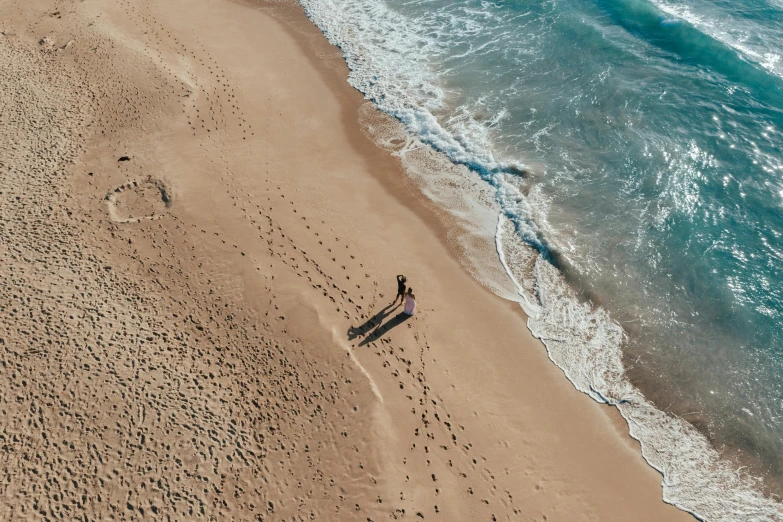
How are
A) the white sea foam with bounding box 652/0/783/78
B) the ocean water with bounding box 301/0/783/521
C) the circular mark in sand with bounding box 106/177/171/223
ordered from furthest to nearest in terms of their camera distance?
1. the white sea foam with bounding box 652/0/783/78
2. the circular mark in sand with bounding box 106/177/171/223
3. the ocean water with bounding box 301/0/783/521

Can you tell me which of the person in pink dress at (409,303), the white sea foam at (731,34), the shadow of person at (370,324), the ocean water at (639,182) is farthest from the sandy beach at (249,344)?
the white sea foam at (731,34)

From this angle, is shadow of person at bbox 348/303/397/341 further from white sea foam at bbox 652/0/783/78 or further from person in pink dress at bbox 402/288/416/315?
white sea foam at bbox 652/0/783/78

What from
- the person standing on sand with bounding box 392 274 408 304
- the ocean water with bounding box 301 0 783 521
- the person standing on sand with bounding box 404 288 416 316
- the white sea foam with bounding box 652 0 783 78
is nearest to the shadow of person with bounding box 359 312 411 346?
the person standing on sand with bounding box 404 288 416 316

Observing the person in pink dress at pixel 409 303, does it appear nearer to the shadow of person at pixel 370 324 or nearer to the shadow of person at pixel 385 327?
the shadow of person at pixel 385 327

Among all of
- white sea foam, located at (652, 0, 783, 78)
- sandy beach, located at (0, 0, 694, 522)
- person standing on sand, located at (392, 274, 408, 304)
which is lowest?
sandy beach, located at (0, 0, 694, 522)

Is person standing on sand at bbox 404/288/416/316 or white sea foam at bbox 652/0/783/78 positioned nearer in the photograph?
person standing on sand at bbox 404/288/416/316

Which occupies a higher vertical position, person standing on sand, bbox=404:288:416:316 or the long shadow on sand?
person standing on sand, bbox=404:288:416:316

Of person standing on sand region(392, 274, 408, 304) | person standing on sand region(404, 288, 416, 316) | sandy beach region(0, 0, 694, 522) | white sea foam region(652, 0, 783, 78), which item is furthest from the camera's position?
white sea foam region(652, 0, 783, 78)
